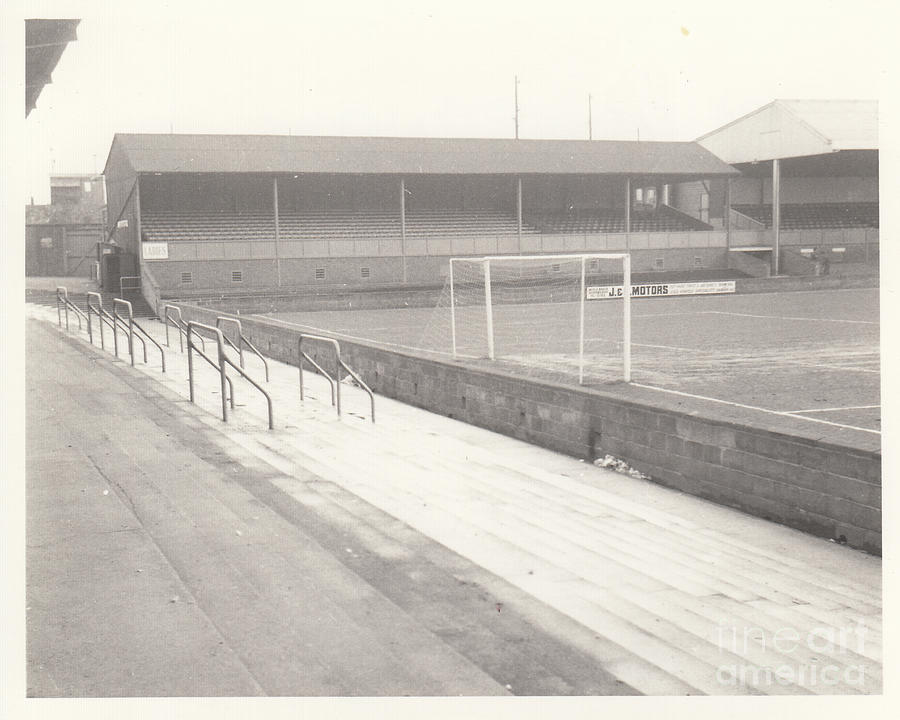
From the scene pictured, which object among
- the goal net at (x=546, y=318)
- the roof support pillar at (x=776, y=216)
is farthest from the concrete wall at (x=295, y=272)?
the roof support pillar at (x=776, y=216)

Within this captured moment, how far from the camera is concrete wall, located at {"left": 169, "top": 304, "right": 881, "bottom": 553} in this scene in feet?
19.6

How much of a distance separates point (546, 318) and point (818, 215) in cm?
2498

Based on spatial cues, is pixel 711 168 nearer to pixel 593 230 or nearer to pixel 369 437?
pixel 593 230

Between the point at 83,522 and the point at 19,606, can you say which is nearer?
the point at 19,606

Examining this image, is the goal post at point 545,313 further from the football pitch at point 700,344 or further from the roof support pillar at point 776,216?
the roof support pillar at point 776,216

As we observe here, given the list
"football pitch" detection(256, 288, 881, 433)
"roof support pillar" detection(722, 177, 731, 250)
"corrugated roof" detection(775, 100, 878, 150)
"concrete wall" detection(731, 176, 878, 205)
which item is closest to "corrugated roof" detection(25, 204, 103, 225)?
"football pitch" detection(256, 288, 881, 433)

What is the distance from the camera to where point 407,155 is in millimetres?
37000

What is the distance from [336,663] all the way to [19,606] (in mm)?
1584

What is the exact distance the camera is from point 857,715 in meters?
3.72

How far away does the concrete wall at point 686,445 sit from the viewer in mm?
5988

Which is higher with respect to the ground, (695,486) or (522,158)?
(522,158)

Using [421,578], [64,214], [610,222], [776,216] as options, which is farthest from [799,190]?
[421,578]

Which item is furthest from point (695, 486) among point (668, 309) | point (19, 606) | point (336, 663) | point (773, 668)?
point (668, 309)

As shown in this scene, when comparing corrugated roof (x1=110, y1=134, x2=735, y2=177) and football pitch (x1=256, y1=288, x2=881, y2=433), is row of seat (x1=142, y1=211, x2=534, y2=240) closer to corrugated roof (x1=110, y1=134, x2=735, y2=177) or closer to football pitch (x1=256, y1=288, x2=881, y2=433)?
corrugated roof (x1=110, y1=134, x2=735, y2=177)
